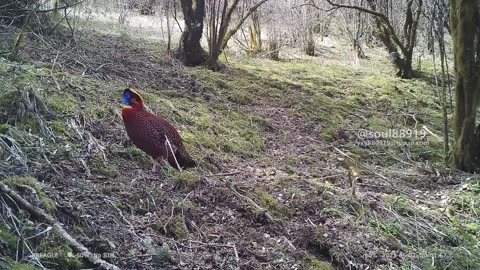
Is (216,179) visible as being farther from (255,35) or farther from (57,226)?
(255,35)

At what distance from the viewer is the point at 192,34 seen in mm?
7195

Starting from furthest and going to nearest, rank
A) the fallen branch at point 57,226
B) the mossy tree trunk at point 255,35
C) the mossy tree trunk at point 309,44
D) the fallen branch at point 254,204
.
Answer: the mossy tree trunk at point 309,44
the mossy tree trunk at point 255,35
the fallen branch at point 254,204
the fallen branch at point 57,226

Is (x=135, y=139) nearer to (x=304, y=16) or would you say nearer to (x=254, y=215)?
Result: (x=254, y=215)

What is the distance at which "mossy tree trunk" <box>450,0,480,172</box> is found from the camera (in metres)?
4.71

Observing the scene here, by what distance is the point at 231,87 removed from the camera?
6.45 metres

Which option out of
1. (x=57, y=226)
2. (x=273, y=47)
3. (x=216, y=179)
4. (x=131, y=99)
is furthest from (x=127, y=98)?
(x=273, y=47)

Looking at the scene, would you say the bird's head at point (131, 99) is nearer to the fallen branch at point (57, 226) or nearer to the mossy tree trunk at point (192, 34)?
the fallen branch at point (57, 226)

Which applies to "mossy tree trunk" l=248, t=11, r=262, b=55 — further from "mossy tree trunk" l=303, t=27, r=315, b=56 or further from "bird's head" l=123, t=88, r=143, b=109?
"bird's head" l=123, t=88, r=143, b=109

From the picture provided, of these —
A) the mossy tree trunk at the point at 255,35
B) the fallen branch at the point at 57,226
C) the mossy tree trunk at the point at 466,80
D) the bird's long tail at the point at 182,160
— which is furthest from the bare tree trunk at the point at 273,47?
the fallen branch at the point at 57,226

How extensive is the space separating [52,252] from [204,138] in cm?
242

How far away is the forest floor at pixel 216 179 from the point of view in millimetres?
2510

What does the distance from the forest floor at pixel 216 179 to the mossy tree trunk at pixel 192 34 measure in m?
0.85

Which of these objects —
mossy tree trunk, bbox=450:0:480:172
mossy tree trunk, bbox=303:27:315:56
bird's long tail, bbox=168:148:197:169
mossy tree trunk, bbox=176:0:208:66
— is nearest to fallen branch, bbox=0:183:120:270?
bird's long tail, bbox=168:148:197:169

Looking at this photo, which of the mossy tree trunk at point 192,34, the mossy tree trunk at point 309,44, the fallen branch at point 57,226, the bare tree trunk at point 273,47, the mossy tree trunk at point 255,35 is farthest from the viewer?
the mossy tree trunk at point 309,44
